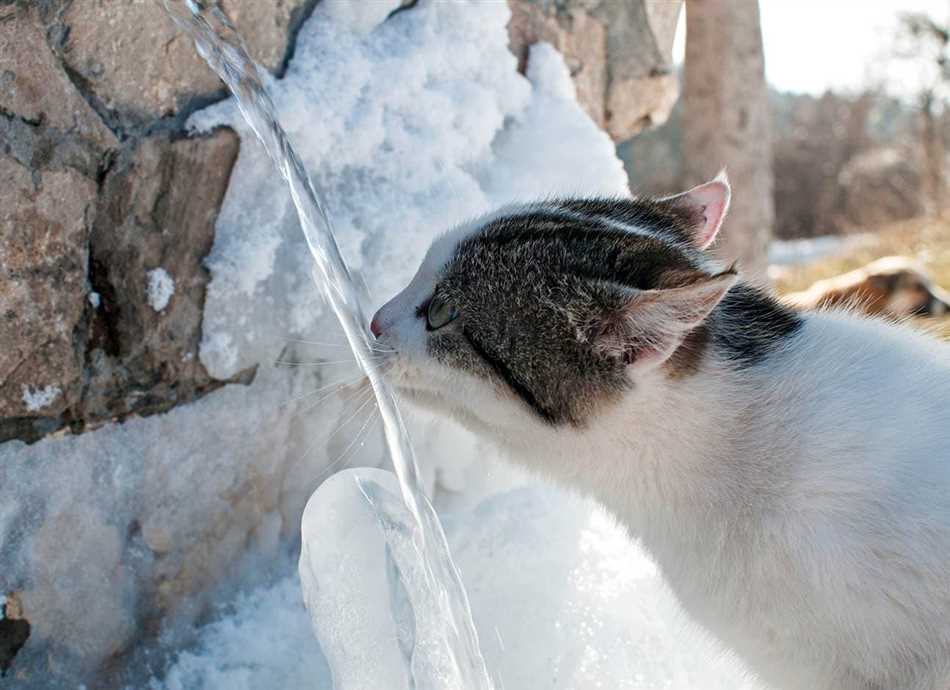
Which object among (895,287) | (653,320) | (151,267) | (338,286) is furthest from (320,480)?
(895,287)

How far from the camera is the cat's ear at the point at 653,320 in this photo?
136 centimetres

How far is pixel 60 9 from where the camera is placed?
5.85ft

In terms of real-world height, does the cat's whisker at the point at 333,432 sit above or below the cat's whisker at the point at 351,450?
above

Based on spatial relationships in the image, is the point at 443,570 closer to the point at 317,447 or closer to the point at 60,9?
the point at 317,447

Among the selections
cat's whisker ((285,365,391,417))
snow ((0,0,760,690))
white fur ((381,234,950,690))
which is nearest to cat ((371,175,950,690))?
white fur ((381,234,950,690))

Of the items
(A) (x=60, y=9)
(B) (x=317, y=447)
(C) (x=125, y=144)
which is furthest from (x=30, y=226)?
(B) (x=317, y=447)

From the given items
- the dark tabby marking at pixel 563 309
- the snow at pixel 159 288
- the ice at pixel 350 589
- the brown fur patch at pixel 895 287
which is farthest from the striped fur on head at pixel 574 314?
the brown fur patch at pixel 895 287

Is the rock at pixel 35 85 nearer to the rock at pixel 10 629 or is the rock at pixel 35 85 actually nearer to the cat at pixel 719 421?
the cat at pixel 719 421

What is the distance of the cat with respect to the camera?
4.87 feet

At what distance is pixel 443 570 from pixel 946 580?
3.04 feet

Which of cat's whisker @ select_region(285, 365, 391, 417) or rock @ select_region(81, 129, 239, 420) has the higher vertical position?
rock @ select_region(81, 129, 239, 420)

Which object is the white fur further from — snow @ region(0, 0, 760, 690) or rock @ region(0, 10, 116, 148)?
rock @ region(0, 10, 116, 148)

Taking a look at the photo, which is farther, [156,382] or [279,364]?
[279,364]

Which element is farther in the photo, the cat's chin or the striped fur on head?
the cat's chin
